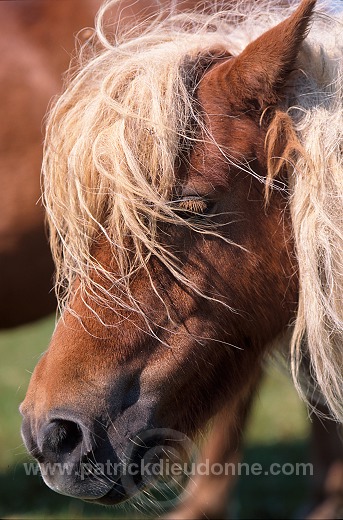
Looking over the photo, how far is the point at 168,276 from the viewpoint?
5.59 feet

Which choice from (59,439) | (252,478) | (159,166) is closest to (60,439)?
(59,439)

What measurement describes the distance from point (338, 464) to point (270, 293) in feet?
5.23

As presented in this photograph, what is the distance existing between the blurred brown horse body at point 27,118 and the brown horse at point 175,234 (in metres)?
0.64

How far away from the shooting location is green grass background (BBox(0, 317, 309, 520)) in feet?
10.2

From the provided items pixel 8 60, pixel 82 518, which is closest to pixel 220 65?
pixel 8 60

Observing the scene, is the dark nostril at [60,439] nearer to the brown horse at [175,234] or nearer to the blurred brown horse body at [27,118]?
the brown horse at [175,234]

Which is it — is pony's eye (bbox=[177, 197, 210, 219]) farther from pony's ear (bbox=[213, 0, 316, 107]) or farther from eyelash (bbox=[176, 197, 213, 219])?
pony's ear (bbox=[213, 0, 316, 107])

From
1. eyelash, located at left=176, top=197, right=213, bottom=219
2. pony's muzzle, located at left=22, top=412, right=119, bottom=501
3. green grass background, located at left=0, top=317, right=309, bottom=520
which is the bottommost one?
green grass background, located at left=0, top=317, right=309, bottom=520

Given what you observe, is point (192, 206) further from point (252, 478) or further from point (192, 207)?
point (252, 478)

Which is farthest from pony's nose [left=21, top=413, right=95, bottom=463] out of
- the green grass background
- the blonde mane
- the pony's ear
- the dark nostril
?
the pony's ear

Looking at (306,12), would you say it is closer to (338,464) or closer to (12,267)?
(12,267)

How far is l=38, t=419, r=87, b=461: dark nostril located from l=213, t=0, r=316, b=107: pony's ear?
0.87 m

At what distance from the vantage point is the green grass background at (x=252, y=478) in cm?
311

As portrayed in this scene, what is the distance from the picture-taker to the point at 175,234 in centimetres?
170
